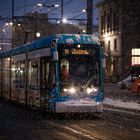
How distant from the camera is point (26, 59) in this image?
30984mm

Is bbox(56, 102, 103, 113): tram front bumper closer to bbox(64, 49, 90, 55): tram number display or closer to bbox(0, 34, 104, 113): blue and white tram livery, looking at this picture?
bbox(0, 34, 104, 113): blue and white tram livery

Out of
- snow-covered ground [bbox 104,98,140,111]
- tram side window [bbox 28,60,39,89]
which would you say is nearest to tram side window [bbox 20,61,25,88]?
tram side window [bbox 28,60,39,89]

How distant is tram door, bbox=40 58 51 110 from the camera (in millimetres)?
25688

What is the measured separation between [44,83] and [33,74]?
263 cm

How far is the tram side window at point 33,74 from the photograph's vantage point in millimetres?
27983

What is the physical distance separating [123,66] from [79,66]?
5830 centimetres

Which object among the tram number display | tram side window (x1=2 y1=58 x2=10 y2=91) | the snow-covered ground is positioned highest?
the tram number display

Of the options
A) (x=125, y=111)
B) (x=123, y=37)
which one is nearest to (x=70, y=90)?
(x=125, y=111)

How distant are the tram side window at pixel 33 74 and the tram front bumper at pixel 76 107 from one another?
11.7 feet

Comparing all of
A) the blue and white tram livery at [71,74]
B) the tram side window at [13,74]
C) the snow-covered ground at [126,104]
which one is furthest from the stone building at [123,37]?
the blue and white tram livery at [71,74]

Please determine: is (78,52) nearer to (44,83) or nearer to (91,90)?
(91,90)

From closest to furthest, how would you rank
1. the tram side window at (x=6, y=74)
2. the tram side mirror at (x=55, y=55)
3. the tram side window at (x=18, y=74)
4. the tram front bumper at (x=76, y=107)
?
the tram side mirror at (x=55, y=55)
the tram front bumper at (x=76, y=107)
the tram side window at (x=18, y=74)
the tram side window at (x=6, y=74)

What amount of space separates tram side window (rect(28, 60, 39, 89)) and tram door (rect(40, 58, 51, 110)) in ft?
3.30

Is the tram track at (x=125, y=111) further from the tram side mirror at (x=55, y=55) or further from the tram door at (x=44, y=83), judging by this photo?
the tram side mirror at (x=55, y=55)
